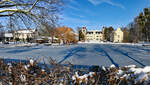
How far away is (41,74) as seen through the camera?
2.58 m

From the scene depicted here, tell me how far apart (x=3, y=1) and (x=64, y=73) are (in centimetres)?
672

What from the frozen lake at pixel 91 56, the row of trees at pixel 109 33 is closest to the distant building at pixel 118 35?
the row of trees at pixel 109 33

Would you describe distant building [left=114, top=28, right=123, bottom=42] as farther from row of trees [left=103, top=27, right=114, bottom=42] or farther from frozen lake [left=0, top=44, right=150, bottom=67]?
frozen lake [left=0, top=44, right=150, bottom=67]

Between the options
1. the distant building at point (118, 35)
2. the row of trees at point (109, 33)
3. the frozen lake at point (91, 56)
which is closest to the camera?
the frozen lake at point (91, 56)

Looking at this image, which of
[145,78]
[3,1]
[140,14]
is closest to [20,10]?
[3,1]

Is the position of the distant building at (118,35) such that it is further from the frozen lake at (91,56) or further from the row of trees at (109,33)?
the frozen lake at (91,56)

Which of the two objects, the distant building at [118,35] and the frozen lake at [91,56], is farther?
the distant building at [118,35]

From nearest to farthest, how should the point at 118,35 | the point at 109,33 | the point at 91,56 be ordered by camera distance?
1. the point at 91,56
2. the point at 118,35
3. the point at 109,33

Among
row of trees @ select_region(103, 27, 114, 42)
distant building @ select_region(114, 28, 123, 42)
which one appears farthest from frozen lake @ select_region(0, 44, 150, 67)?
row of trees @ select_region(103, 27, 114, 42)

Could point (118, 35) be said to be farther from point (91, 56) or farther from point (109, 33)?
point (91, 56)

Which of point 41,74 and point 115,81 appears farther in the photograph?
point 41,74

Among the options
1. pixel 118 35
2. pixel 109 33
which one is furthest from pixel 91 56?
pixel 109 33

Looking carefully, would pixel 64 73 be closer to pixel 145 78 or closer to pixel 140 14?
pixel 145 78

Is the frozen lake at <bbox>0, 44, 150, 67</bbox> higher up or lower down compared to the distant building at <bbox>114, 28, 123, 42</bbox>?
lower down
